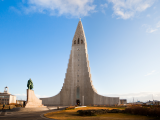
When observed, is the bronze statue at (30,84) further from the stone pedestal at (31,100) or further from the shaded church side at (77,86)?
the shaded church side at (77,86)

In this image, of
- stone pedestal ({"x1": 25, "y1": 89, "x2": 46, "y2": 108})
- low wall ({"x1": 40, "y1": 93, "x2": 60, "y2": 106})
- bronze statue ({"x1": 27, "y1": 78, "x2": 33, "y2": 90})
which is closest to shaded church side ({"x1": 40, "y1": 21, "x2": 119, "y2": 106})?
low wall ({"x1": 40, "y1": 93, "x2": 60, "y2": 106})

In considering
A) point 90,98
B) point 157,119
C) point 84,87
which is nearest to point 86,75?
point 84,87

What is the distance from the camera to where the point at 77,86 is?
48781 mm

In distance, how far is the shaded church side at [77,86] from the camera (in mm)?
46750

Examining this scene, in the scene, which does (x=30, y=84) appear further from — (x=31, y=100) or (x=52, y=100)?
(x=52, y=100)

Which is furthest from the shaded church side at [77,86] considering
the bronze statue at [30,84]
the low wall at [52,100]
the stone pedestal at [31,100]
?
the bronze statue at [30,84]

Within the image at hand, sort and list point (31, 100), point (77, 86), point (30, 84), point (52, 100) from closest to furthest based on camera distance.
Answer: point (31, 100) < point (30, 84) < point (52, 100) < point (77, 86)

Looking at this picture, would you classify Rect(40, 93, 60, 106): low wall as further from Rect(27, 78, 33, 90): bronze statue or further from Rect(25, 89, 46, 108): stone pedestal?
Rect(27, 78, 33, 90): bronze statue

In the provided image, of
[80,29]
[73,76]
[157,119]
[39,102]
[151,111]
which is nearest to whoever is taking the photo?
[157,119]

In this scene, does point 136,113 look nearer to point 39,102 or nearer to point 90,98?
point 39,102

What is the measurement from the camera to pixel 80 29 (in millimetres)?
55188

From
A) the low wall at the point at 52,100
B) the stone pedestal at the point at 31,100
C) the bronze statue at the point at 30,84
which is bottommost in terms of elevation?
the low wall at the point at 52,100

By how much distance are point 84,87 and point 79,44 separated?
50.7 ft

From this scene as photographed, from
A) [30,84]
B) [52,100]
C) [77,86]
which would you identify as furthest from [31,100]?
[77,86]
